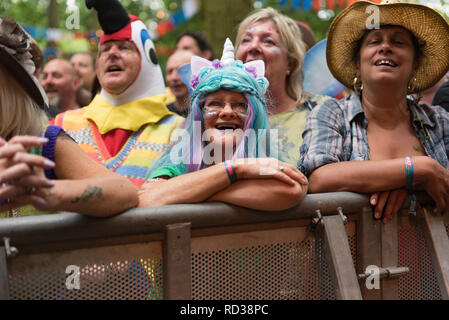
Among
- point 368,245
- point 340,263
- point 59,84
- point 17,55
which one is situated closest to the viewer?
point 17,55

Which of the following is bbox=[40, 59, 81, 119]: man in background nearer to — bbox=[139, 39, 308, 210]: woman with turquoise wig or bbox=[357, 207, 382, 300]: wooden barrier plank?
bbox=[139, 39, 308, 210]: woman with turquoise wig

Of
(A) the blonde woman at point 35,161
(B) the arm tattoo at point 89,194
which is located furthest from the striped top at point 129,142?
(B) the arm tattoo at point 89,194

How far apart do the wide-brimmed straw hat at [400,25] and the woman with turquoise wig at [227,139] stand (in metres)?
0.52

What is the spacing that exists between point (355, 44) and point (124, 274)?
1.82 meters

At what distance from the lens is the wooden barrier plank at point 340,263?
6.02 ft

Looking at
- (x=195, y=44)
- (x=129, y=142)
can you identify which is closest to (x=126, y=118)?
(x=129, y=142)

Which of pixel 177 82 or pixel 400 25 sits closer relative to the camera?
pixel 400 25

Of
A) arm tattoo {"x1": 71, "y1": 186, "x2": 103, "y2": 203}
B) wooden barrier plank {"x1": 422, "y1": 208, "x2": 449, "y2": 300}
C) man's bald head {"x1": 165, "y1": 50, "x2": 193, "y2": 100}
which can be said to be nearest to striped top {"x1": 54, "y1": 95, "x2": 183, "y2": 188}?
man's bald head {"x1": 165, "y1": 50, "x2": 193, "y2": 100}

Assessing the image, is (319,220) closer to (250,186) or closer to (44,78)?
(250,186)

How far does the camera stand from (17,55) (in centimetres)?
174

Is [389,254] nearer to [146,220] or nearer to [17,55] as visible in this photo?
[146,220]

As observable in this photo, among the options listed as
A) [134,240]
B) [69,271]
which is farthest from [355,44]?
[69,271]

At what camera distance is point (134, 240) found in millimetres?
1640

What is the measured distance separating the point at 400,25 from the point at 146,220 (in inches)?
67.0
